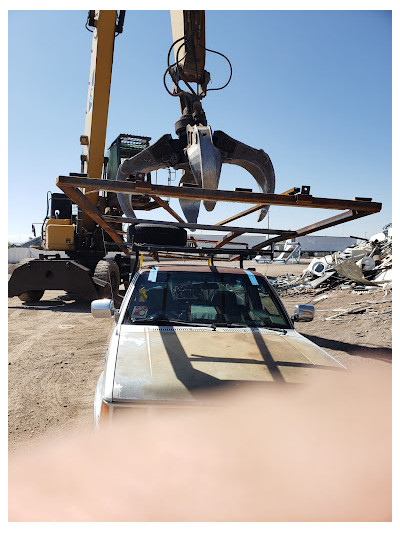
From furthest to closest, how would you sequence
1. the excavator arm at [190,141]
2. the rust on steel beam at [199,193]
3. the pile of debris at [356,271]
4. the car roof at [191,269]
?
1. the pile of debris at [356,271]
2. the excavator arm at [190,141]
3. the car roof at [191,269]
4. the rust on steel beam at [199,193]

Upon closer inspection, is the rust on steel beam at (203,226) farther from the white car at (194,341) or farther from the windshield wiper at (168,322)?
the windshield wiper at (168,322)

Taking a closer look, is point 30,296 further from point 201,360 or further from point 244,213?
point 201,360

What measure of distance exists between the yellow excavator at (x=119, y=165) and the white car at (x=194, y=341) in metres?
0.83

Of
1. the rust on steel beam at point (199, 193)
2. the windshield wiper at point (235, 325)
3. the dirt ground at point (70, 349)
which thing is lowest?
the dirt ground at point (70, 349)

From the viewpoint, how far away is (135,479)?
1884 millimetres

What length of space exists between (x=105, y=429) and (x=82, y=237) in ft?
35.5

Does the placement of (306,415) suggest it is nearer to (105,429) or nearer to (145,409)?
(145,409)

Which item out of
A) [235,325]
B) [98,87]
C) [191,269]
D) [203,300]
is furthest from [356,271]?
[235,325]

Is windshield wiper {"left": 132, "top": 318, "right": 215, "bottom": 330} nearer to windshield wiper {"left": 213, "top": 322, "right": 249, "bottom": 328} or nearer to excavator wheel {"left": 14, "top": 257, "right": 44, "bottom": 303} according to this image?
windshield wiper {"left": 213, "top": 322, "right": 249, "bottom": 328}

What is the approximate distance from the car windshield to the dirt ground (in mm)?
1388

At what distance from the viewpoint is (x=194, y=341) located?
122 inches

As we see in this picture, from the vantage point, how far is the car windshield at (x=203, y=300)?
3.55 m

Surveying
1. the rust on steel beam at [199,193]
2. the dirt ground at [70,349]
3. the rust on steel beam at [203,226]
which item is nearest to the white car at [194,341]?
the rust on steel beam at [203,226]

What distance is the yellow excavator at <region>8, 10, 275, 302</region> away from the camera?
13.8ft
